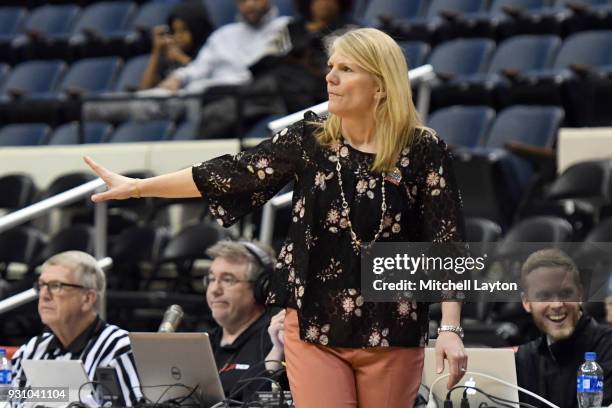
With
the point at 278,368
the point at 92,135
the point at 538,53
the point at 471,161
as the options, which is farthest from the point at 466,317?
the point at 92,135

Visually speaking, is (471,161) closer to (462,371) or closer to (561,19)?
(561,19)

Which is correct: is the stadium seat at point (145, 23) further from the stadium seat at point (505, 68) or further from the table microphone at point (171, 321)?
the table microphone at point (171, 321)

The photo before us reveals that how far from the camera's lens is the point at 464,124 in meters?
8.08

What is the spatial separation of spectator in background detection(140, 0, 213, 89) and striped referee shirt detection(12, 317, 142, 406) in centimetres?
491

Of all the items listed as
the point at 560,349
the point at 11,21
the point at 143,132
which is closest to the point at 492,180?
the point at 143,132

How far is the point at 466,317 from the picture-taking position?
20.4 feet

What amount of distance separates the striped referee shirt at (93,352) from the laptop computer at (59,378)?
16cm

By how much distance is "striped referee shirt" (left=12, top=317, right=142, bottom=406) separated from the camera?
445cm

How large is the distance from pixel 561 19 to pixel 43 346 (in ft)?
16.8

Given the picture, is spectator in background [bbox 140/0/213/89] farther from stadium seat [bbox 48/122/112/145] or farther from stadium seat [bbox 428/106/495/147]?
stadium seat [bbox 428/106/495/147]

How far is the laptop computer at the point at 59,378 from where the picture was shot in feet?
13.8

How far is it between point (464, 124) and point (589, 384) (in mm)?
4531

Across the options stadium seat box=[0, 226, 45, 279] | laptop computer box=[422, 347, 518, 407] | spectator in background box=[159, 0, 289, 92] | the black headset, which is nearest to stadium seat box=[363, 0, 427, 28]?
spectator in background box=[159, 0, 289, 92]

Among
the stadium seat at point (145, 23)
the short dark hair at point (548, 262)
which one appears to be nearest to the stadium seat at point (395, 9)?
the stadium seat at point (145, 23)
